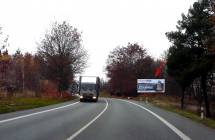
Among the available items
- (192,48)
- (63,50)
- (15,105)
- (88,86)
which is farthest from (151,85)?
(15,105)

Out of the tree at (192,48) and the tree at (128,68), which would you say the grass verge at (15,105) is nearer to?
the tree at (192,48)

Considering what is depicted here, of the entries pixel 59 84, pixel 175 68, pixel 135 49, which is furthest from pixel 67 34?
pixel 135 49

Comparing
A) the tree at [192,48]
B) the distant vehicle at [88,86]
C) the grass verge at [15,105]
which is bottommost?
the grass verge at [15,105]

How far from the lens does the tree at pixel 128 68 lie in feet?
377

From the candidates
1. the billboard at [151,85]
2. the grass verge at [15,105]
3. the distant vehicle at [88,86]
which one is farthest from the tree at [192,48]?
the billboard at [151,85]

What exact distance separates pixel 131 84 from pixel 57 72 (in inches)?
1447

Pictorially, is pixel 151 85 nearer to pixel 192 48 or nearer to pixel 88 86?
pixel 88 86

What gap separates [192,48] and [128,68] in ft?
187

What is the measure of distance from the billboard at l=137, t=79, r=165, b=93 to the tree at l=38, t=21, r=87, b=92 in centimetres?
1657

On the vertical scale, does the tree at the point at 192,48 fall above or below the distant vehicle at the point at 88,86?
above

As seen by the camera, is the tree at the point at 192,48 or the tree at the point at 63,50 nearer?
the tree at the point at 192,48

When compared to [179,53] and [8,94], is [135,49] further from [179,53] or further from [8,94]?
[8,94]

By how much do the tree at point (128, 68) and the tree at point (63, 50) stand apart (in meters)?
34.0

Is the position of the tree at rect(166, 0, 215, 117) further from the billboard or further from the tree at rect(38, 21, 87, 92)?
the billboard
